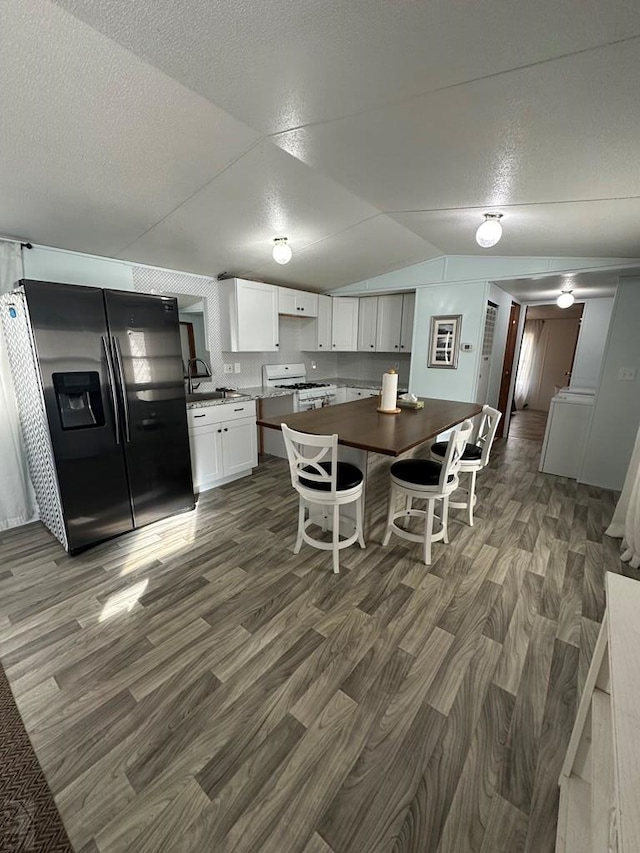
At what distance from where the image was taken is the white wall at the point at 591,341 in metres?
5.13

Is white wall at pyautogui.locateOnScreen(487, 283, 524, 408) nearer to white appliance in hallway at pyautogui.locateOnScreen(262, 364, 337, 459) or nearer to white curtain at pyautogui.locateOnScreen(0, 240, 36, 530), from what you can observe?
white appliance in hallway at pyautogui.locateOnScreen(262, 364, 337, 459)

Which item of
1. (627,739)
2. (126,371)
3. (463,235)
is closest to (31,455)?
(126,371)

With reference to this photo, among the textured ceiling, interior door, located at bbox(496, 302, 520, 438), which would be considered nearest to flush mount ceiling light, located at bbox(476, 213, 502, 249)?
the textured ceiling

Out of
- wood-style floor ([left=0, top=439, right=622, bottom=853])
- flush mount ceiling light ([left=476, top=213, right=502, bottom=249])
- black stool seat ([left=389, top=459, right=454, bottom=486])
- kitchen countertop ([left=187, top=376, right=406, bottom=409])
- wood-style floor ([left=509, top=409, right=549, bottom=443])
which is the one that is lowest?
wood-style floor ([left=0, top=439, right=622, bottom=853])

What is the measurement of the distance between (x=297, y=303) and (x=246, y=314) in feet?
3.14

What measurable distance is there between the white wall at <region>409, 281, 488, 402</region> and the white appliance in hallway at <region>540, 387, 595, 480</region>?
3.12 feet

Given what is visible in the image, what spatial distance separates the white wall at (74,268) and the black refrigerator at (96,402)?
508 mm

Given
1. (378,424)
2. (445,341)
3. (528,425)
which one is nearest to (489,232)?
(378,424)

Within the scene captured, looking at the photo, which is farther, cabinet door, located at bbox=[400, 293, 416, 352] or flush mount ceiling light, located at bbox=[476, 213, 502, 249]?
cabinet door, located at bbox=[400, 293, 416, 352]

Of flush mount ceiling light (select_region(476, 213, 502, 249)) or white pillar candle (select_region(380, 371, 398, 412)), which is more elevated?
Result: flush mount ceiling light (select_region(476, 213, 502, 249))

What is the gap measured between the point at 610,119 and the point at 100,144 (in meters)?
2.24

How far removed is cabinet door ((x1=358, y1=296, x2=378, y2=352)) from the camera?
5082 millimetres

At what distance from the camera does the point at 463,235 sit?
125 inches

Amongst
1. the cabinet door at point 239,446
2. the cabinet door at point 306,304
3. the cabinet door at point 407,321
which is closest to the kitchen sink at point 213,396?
the cabinet door at point 239,446
